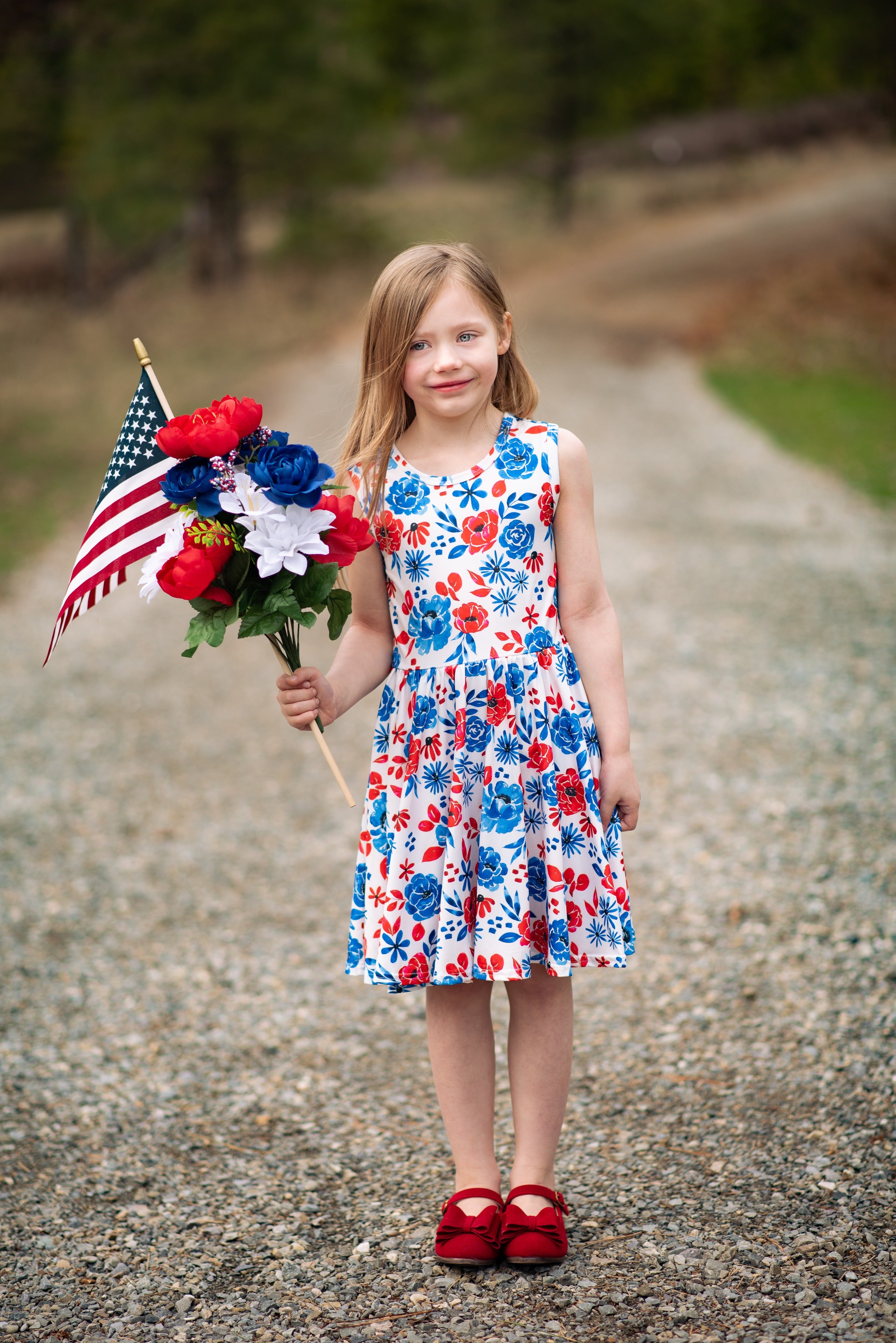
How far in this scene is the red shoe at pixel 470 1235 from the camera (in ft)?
7.30

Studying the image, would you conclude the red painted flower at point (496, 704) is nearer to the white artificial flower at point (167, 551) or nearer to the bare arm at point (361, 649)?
the bare arm at point (361, 649)

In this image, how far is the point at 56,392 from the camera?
14.2 metres

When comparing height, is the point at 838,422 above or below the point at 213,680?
above

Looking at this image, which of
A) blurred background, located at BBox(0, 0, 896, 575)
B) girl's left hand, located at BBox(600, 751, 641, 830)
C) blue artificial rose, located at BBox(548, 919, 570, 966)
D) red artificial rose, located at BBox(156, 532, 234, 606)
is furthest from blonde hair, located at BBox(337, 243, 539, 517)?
blurred background, located at BBox(0, 0, 896, 575)

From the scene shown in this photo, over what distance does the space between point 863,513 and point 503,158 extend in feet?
60.6

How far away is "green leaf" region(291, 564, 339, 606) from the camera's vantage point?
2072mm

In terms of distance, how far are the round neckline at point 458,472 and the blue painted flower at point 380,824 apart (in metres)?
0.59

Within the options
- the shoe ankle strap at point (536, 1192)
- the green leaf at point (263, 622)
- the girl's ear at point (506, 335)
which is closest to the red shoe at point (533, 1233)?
the shoe ankle strap at point (536, 1192)

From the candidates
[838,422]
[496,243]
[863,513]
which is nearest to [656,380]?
[838,422]

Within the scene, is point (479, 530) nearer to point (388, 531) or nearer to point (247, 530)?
point (388, 531)

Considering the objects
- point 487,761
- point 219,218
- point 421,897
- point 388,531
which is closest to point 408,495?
point 388,531

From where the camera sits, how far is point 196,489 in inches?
80.4

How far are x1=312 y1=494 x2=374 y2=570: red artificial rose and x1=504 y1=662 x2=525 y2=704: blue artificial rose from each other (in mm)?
340

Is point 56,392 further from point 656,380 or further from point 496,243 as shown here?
point 496,243
